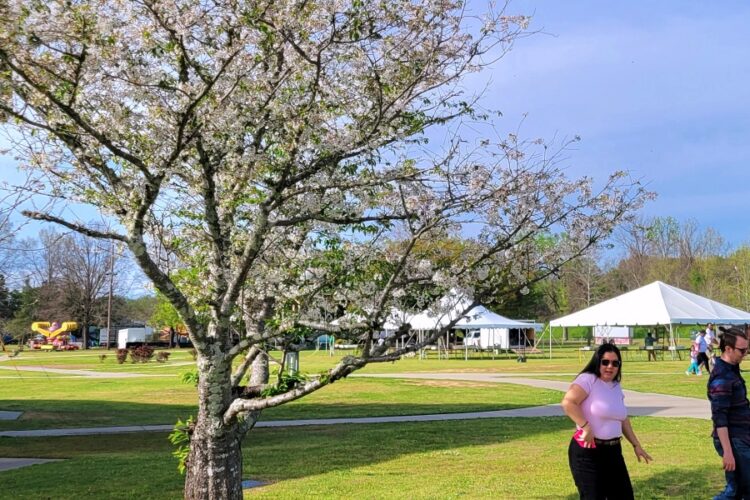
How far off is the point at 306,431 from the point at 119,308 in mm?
78632

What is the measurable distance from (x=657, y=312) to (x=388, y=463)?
28.3 meters

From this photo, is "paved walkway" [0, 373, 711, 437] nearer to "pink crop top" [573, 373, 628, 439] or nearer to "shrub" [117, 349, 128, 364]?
"pink crop top" [573, 373, 628, 439]

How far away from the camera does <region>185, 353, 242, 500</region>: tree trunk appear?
5.66m

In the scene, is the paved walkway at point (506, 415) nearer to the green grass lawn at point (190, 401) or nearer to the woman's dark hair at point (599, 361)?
the green grass lawn at point (190, 401)

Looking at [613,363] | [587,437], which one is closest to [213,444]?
[587,437]

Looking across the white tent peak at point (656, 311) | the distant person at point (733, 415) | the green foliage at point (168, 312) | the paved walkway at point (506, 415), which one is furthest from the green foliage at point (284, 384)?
the white tent peak at point (656, 311)

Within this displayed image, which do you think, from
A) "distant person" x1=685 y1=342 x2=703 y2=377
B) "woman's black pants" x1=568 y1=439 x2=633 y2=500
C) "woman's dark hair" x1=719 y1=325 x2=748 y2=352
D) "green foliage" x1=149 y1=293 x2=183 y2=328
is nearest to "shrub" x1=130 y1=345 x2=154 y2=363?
"green foliage" x1=149 y1=293 x2=183 y2=328

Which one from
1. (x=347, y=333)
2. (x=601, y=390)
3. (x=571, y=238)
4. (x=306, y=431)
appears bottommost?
(x=306, y=431)

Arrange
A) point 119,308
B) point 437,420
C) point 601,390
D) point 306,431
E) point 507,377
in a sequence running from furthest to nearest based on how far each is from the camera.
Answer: point 119,308 → point 507,377 → point 437,420 → point 306,431 → point 601,390

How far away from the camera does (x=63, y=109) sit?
4.68 m

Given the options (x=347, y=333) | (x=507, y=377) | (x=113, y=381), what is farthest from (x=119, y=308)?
(x=347, y=333)

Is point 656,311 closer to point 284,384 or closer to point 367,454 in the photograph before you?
point 367,454

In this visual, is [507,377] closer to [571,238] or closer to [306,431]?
[306,431]

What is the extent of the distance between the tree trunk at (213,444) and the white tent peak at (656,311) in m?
31.1
